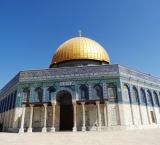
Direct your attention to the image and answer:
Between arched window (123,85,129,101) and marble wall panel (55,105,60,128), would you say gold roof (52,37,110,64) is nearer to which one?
arched window (123,85,129,101)

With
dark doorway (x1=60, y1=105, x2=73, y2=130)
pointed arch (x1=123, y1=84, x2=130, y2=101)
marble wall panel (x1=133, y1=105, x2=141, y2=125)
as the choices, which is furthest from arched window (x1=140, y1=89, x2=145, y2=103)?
dark doorway (x1=60, y1=105, x2=73, y2=130)

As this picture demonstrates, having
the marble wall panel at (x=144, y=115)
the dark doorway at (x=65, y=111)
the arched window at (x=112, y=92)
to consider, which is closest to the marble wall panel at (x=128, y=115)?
the arched window at (x=112, y=92)

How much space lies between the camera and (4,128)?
19.6m

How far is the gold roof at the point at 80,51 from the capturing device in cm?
1967

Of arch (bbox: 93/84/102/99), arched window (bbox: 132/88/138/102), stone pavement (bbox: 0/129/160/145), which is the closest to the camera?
stone pavement (bbox: 0/129/160/145)

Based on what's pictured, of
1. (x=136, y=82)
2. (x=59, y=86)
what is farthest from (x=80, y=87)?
(x=136, y=82)

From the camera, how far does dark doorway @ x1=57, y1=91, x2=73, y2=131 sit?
16.0m

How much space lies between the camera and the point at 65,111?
1639cm

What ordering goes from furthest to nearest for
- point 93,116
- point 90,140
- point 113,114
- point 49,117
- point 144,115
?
point 144,115, point 49,117, point 93,116, point 113,114, point 90,140

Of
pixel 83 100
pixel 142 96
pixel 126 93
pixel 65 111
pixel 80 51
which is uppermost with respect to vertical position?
pixel 80 51

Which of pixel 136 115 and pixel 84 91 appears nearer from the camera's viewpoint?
pixel 136 115

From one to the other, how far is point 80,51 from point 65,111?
8.16 meters

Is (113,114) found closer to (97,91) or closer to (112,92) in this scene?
(112,92)

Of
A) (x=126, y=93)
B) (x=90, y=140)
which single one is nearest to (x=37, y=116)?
(x=126, y=93)
